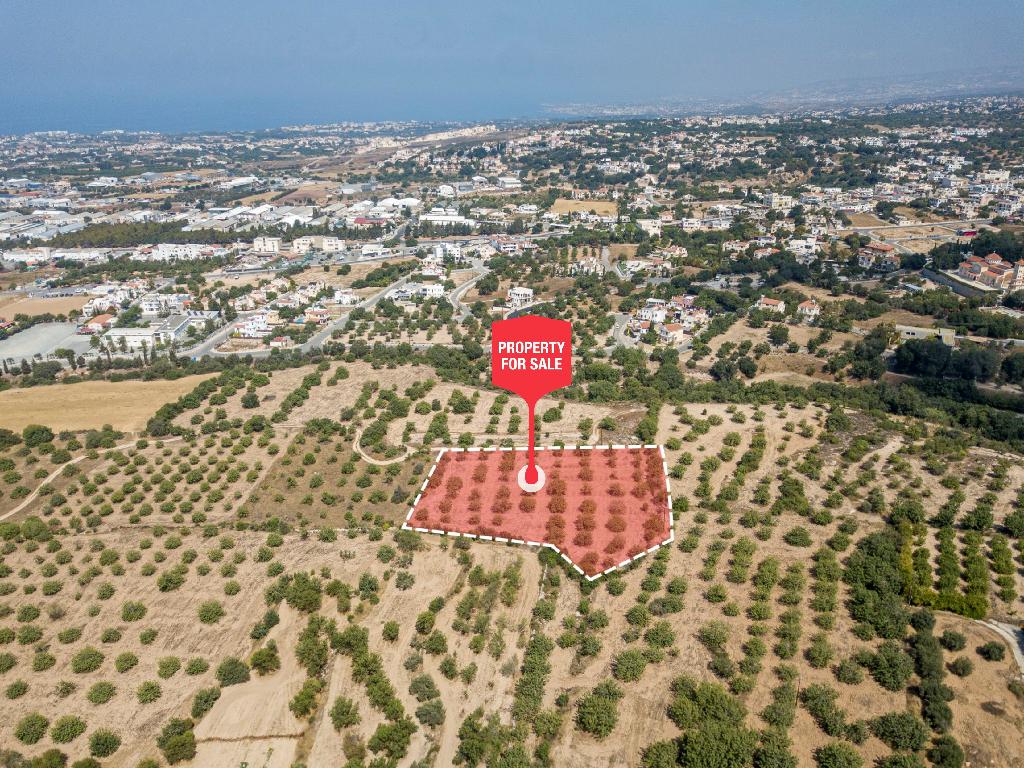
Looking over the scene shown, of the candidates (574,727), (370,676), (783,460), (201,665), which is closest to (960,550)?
(783,460)

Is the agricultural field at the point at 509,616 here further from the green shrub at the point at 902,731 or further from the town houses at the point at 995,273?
A: the town houses at the point at 995,273

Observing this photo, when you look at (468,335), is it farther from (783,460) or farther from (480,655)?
(480,655)

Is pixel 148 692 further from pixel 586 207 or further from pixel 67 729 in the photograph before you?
pixel 586 207

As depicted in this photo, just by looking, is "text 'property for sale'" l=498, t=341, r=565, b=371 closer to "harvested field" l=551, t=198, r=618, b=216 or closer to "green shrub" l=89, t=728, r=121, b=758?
"green shrub" l=89, t=728, r=121, b=758

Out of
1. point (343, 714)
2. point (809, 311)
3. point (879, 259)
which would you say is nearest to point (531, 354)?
point (343, 714)

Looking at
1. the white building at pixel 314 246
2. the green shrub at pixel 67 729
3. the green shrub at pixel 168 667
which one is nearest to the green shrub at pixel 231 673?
the green shrub at pixel 168 667
